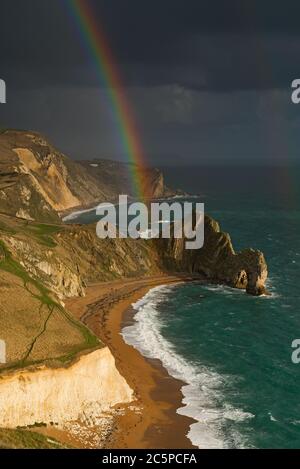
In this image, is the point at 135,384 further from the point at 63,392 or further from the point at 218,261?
the point at 218,261

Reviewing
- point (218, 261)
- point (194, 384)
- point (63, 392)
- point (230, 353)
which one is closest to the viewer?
point (63, 392)

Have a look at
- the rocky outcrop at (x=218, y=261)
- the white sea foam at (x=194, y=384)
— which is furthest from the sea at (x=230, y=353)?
the rocky outcrop at (x=218, y=261)

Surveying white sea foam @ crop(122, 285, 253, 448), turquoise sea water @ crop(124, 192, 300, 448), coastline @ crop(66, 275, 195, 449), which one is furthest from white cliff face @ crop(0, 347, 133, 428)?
turquoise sea water @ crop(124, 192, 300, 448)

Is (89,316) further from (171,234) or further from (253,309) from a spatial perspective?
(171,234)

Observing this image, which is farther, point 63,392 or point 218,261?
point 218,261

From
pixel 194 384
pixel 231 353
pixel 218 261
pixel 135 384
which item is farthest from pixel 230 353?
pixel 218 261

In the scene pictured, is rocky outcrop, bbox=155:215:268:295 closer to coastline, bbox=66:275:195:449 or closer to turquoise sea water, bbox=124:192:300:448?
turquoise sea water, bbox=124:192:300:448
